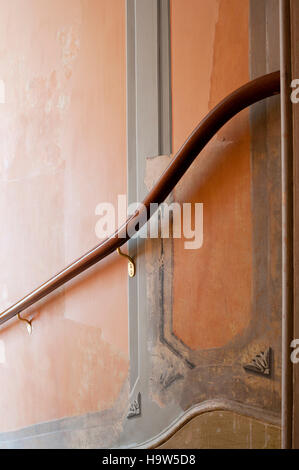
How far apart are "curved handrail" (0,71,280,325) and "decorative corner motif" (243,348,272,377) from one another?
1.78 feet

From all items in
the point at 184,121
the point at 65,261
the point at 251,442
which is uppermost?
the point at 184,121

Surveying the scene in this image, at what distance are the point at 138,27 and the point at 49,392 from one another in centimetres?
159

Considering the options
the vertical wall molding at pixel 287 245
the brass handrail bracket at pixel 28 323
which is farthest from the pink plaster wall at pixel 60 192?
the vertical wall molding at pixel 287 245

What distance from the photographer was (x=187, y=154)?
43.7 inches

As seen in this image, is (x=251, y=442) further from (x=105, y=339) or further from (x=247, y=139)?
(x=247, y=139)

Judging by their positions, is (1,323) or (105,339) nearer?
(105,339)

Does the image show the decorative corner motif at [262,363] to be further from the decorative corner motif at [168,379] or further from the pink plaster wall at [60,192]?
the pink plaster wall at [60,192]

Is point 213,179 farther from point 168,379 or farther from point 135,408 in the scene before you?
point 135,408

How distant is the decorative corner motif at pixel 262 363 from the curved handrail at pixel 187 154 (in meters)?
0.54

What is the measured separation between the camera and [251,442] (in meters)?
1.01

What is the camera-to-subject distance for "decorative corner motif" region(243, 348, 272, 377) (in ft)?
3.27

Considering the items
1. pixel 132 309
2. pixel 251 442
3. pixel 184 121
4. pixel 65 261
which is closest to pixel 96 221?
pixel 65 261
